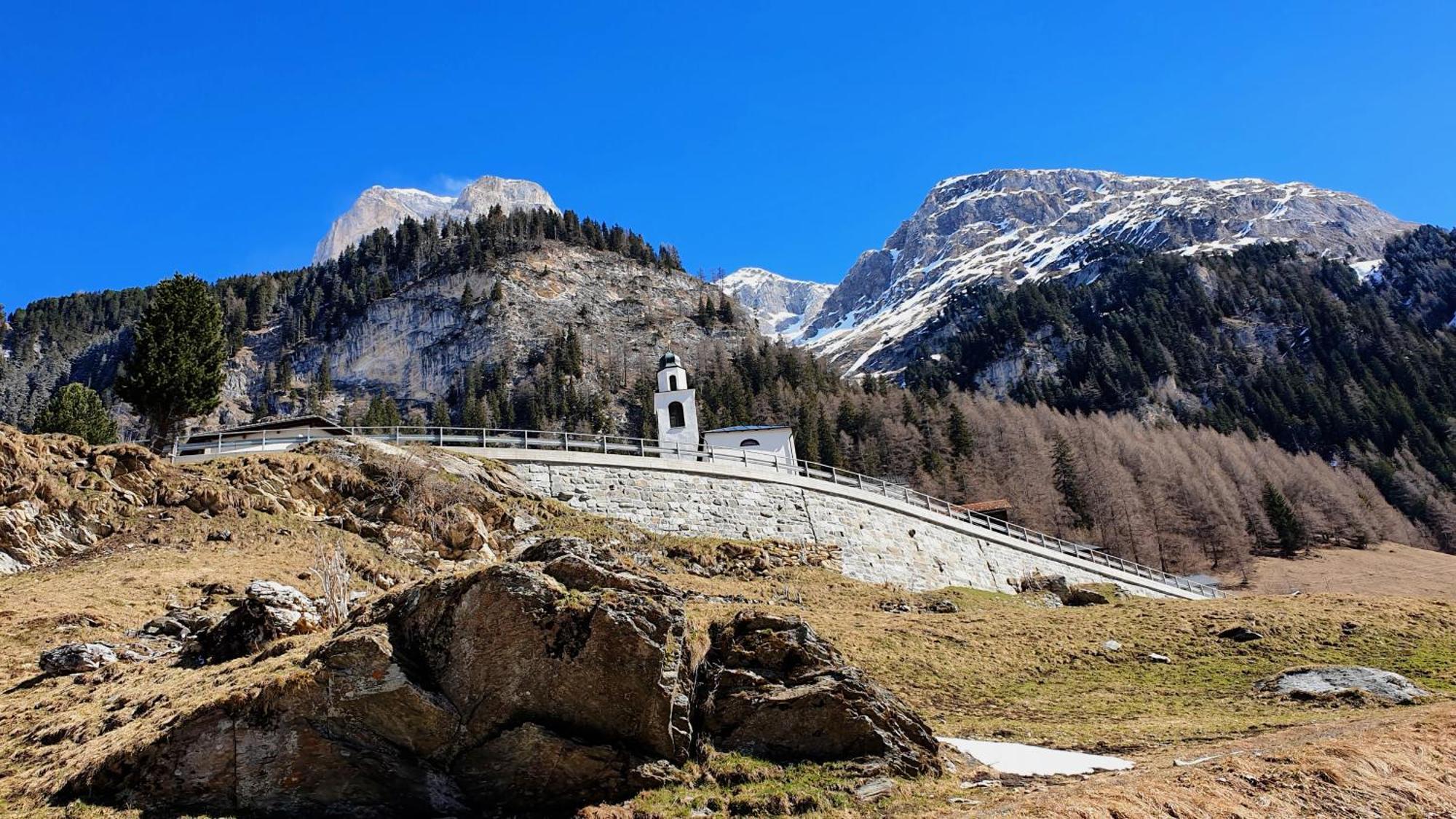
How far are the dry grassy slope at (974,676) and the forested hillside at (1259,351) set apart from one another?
3677 inches

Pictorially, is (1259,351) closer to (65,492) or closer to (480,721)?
(65,492)

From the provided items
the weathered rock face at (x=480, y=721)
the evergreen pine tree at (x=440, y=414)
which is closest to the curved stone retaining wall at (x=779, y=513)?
the weathered rock face at (x=480, y=721)

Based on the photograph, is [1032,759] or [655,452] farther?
[655,452]

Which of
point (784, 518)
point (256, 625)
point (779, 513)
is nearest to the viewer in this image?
point (256, 625)

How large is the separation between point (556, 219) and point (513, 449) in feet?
362

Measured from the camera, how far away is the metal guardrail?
31814 mm

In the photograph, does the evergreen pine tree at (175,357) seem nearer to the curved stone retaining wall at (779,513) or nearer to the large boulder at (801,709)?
the curved stone retaining wall at (779,513)

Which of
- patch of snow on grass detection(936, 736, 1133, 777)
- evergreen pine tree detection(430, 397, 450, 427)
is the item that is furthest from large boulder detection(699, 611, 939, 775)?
evergreen pine tree detection(430, 397, 450, 427)

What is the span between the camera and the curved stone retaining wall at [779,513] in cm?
3575

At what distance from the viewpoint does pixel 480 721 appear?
10484 mm

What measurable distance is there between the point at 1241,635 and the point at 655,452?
24664 millimetres

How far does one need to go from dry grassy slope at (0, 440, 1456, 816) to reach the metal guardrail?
16.3 ft

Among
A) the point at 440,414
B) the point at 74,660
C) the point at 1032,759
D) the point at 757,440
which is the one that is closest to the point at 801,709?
the point at 1032,759

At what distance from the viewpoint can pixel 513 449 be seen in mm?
35562
